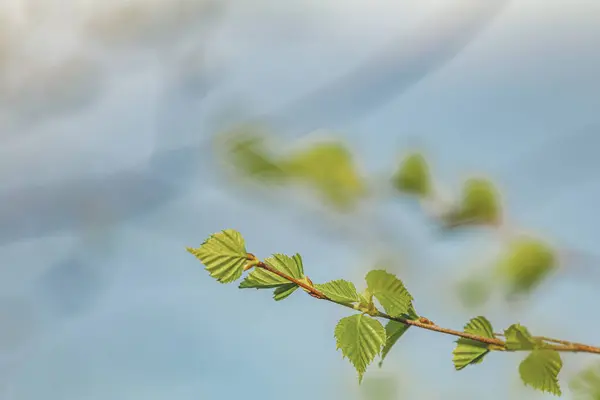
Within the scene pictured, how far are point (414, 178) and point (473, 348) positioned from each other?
0.76 m

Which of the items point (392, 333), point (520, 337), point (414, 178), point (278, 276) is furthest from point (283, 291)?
point (414, 178)

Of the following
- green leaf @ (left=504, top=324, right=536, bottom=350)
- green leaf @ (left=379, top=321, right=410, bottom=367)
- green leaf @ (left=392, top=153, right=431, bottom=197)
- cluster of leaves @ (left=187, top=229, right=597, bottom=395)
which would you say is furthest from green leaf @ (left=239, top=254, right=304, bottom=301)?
green leaf @ (left=392, top=153, right=431, bottom=197)

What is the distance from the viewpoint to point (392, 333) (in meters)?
0.66

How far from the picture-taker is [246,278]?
635 mm

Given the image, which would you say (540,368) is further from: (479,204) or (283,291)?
(479,204)

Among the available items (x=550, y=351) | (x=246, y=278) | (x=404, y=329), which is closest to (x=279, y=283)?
(x=246, y=278)

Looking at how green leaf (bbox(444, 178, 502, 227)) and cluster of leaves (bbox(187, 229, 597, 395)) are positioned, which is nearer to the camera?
cluster of leaves (bbox(187, 229, 597, 395))

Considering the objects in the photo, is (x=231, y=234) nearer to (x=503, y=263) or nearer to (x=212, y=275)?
(x=212, y=275)

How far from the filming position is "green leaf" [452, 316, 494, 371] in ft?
2.04

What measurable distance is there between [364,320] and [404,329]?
0.05 m

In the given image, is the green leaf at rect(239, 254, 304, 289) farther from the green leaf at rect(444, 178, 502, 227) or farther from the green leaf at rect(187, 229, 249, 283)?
the green leaf at rect(444, 178, 502, 227)

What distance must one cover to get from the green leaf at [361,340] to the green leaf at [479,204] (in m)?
0.81

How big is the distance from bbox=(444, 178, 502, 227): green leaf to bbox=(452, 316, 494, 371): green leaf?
31.6 inches

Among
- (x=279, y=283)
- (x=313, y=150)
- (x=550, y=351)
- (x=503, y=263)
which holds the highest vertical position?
(x=313, y=150)
